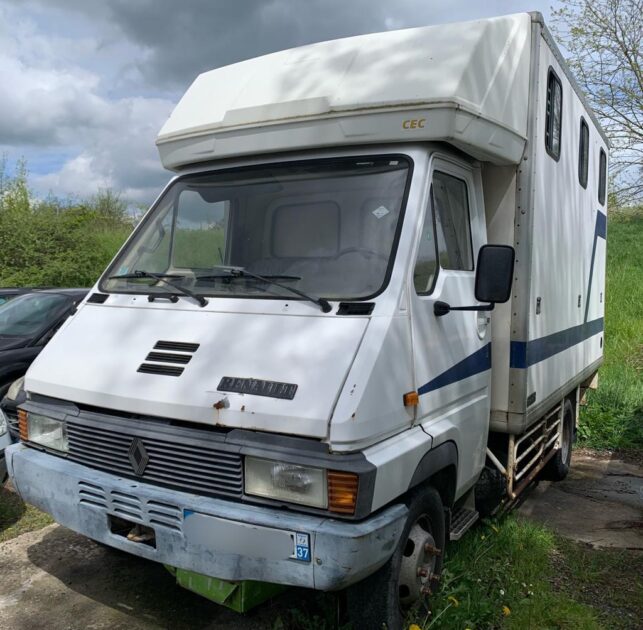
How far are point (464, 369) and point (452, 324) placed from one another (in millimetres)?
309

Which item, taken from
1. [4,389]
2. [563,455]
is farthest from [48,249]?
[563,455]

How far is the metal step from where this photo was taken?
3.75m

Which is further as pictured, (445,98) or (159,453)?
(445,98)

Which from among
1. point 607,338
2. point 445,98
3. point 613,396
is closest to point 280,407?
point 445,98

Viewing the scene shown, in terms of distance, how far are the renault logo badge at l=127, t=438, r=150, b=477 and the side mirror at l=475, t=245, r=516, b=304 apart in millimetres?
1810

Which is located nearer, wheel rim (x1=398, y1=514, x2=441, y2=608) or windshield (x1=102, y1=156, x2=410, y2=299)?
wheel rim (x1=398, y1=514, x2=441, y2=608)

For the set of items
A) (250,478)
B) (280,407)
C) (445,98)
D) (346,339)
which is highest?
(445,98)

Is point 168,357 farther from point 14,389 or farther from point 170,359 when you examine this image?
point 14,389

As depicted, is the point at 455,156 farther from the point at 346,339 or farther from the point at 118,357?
the point at 118,357

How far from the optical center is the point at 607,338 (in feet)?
43.0

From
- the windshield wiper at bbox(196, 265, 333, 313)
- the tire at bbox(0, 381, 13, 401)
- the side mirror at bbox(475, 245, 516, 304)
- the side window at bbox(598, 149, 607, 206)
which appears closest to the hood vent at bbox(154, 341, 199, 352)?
the windshield wiper at bbox(196, 265, 333, 313)

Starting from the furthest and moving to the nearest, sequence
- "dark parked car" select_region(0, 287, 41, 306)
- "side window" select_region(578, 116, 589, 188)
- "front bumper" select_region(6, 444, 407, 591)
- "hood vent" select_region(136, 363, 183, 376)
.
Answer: "dark parked car" select_region(0, 287, 41, 306), "side window" select_region(578, 116, 589, 188), "hood vent" select_region(136, 363, 183, 376), "front bumper" select_region(6, 444, 407, 591)

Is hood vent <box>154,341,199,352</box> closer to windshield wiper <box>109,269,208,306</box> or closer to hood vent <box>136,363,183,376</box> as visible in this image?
hood vent <box>136,363,183,376</box>

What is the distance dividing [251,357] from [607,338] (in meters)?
11.7
